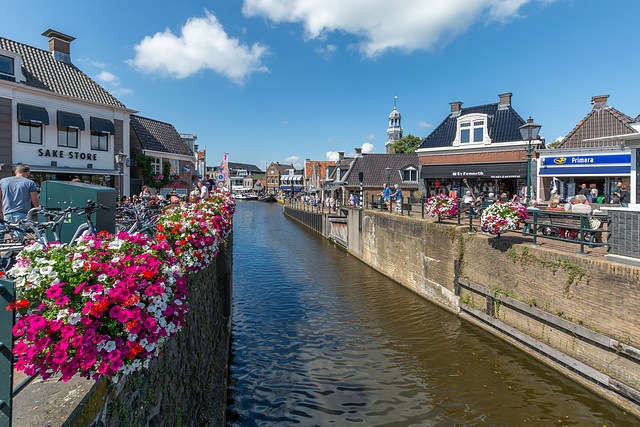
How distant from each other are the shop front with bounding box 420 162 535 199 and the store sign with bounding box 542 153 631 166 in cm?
301

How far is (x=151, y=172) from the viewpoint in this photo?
25125 mm

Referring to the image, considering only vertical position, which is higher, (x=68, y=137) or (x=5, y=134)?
(x=68, y=137)

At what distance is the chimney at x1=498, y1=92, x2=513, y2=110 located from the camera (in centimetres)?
2486

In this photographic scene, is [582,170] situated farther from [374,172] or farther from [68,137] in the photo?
[68,137]

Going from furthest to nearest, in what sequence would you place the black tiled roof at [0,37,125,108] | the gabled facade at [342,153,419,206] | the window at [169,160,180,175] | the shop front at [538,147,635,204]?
the gabled facade at [342,153,419,206]
the window at [169,160,180,175]
the black tiled roof at [0,37,125,108]
the shop front at [538,147,635,204]

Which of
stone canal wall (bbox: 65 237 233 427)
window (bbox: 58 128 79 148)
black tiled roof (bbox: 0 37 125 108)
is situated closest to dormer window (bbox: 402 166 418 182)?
black tiled roof (bbox: 0 37 125 108)

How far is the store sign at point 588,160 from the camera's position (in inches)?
632

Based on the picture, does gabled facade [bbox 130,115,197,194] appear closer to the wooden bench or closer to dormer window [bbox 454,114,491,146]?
dormer window [bbox 454,114,491,146]

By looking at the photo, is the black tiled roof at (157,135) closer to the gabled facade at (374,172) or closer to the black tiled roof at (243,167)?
the gabled facade at (374,172)

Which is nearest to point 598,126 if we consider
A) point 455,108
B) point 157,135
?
point 455,108

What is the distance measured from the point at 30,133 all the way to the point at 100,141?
11.3ft

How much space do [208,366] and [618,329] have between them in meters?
7.84

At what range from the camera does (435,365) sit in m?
8.86

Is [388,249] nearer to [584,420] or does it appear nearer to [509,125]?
[584,420]
